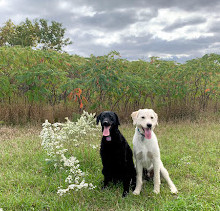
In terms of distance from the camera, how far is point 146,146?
3.01 metres

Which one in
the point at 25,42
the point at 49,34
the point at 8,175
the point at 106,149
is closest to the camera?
the point at 106,149

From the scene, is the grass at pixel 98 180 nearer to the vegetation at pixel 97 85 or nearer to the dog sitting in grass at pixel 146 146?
the dog sitting in grass at pixel 146 146

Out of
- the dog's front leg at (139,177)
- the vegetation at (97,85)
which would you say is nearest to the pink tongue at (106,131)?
the dog's front leg at (139,177)

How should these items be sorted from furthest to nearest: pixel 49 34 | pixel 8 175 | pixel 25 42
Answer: pixel 49 34, pixel 25 42, pixel 8 175

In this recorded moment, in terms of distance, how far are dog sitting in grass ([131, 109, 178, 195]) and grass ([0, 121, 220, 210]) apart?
0.18 meters

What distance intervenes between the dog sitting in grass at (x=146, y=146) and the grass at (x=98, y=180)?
0.60 feet

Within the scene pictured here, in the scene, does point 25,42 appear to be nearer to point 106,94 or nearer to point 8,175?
point 106,94

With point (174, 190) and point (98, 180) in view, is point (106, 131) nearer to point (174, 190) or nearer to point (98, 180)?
point (98, 180)

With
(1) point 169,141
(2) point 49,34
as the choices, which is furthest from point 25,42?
(1) point 169,141

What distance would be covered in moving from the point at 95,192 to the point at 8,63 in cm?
585

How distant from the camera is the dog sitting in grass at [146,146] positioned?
115 inches

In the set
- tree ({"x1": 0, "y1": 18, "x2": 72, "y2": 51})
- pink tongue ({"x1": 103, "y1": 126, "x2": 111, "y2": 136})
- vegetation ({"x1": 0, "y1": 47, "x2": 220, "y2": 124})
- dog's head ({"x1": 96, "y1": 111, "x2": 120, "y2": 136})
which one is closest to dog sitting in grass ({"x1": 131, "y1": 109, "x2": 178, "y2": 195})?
dog's head ({"x1": 96, "y1": 111, "x2": 120, "y2": 136})

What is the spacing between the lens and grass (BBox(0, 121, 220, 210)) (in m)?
2.80

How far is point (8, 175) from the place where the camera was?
3643 mm
